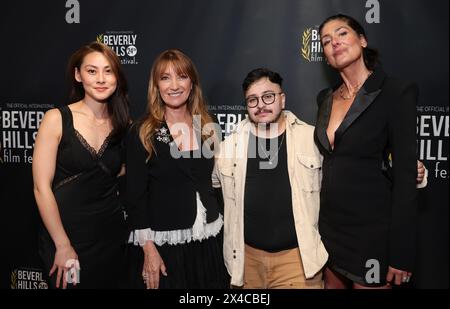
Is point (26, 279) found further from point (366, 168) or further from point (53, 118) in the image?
point (366, 168)

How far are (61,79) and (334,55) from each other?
1871mm

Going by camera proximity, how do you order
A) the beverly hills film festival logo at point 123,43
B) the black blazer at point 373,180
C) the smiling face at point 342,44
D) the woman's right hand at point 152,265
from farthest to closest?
the beverly hills film festival logo at point 123,43 → the woman's right hand at point 152,265 → the smiling face at point 342,44 → the black blazer at point 373,180

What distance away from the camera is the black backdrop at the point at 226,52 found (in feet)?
8.39

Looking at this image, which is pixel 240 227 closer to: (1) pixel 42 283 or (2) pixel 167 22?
(2) pixel 167 22

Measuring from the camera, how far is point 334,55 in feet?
6.45

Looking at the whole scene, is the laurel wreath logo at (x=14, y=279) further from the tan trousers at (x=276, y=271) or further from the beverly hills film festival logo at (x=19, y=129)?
the tan trousers at (x=276, y=271)

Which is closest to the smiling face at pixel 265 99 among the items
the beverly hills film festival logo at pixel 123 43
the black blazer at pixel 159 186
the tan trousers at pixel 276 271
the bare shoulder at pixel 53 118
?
the black blazer at pixel 159 186

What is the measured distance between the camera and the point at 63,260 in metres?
2.03

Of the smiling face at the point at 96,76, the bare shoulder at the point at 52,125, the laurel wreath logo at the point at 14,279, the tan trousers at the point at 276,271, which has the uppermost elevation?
the smiling face at the point at 96,76

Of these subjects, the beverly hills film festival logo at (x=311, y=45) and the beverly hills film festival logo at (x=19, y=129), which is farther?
the beverly hills film festival logo at (x=19, y=129)

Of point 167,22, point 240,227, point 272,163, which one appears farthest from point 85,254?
point 167,22

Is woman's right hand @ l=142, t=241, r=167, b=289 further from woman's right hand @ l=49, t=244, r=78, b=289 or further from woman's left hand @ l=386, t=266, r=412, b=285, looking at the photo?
woman's left hand @ l=386, t=266, r=412, b=285

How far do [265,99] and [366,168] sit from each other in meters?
0.56

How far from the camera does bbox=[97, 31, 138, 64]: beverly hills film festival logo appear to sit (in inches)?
109
